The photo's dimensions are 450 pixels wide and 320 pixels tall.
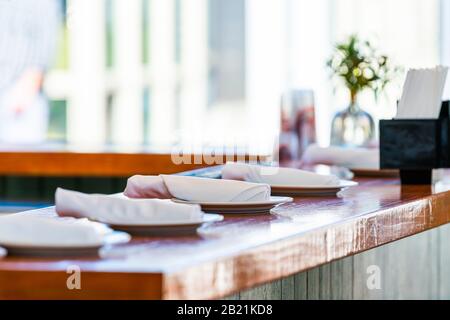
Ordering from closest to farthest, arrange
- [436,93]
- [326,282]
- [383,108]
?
[326,282] → [436,93] → [383,108]

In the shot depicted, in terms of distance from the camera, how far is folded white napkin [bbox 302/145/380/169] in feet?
9.00

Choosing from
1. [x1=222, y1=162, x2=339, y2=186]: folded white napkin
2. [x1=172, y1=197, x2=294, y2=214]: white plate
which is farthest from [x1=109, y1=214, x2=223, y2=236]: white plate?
[x1=222, y1=162, x2=339, y2=186]: folded white napkin

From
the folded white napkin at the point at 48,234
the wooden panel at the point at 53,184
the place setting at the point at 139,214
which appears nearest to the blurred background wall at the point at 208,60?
the wooden panel at the point at 53,184

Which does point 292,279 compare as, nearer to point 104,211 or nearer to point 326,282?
point 326,282

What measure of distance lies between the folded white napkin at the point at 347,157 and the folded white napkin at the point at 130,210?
145 centimetres

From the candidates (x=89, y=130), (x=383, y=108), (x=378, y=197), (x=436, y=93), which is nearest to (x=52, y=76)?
(x=89, y=130)

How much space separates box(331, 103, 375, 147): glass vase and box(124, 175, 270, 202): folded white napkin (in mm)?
1459

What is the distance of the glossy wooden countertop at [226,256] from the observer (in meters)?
1.01

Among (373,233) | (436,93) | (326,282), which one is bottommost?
(326,282)

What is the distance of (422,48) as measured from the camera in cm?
592

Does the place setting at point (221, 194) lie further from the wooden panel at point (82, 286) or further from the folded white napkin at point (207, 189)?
the wooden panel at point (82, 286)

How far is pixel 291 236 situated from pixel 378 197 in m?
0.75

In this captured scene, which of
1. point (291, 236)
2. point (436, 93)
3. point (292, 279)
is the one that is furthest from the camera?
point (436, 93)

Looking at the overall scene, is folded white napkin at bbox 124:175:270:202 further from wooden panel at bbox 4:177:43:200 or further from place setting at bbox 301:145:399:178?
wooden panel at bbox 4:177:43:200
